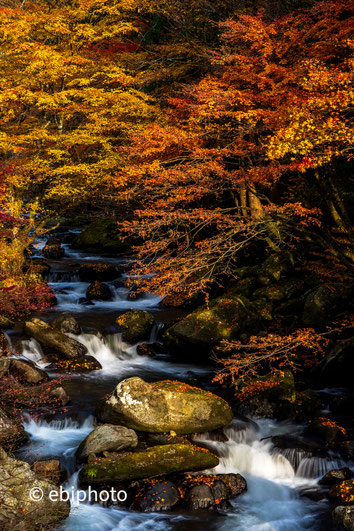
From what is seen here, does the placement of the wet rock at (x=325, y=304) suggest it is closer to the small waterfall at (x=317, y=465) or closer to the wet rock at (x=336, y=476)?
the small waterfall at (x=317, y=465)

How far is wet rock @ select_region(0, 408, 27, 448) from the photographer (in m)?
8.61

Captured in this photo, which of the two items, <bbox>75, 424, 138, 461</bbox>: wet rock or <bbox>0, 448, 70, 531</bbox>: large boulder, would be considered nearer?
<bbox>0, 448, 70, 531</bbox>: large boulder

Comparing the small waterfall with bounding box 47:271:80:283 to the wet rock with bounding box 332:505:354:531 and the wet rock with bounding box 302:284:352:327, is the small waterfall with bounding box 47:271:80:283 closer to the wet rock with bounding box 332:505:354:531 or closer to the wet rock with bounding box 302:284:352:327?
the wet rock with bounding box 302:284:352:327

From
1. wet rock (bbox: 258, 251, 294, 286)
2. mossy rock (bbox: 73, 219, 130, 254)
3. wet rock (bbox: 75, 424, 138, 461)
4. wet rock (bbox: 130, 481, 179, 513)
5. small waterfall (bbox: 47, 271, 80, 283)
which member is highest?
mossy rock (bbox: 73, 219, 130, 254)

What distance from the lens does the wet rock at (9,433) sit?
8.61 meters

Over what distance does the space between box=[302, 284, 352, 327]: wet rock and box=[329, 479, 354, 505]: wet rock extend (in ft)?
19.7

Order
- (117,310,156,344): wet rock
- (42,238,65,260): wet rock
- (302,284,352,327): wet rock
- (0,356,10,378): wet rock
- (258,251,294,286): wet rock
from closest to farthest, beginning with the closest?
(0,356,10,378): wet rock
(302,284,352,327): wet rock
(117,310,156,344): wet rock
(258,251,294,286): wet rock
(42,238,65,260): wet rock

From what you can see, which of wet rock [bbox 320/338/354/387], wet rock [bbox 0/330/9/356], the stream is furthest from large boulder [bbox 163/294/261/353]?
wet rock [bbox 0/330/9/356]

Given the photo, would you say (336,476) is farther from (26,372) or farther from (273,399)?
(26,372)

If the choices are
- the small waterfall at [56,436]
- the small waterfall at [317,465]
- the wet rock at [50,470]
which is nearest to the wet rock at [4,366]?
the small waterfall at [56,436]

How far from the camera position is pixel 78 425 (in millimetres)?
9766

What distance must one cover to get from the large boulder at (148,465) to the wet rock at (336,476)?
2.01 metres

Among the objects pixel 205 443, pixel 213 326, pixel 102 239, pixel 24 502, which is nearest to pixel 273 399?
pixel 205 443

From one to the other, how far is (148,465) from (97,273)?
13114mm
